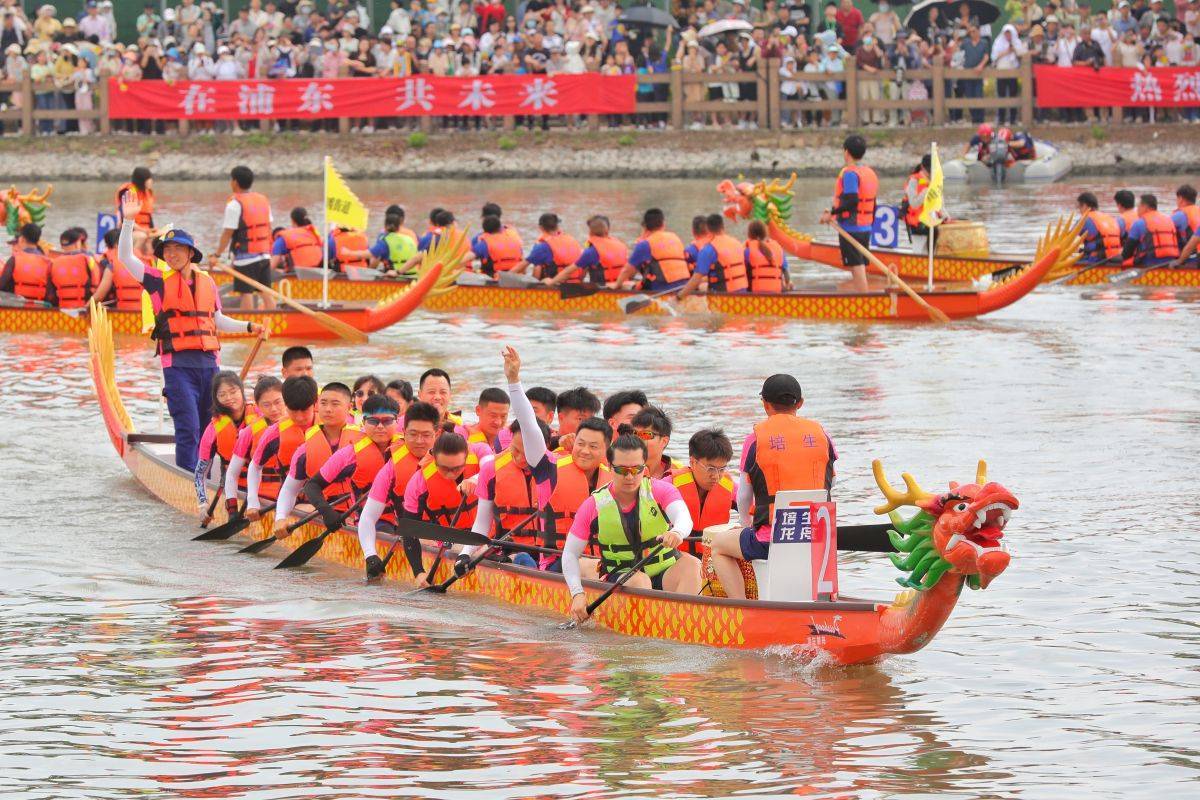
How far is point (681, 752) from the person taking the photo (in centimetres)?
889

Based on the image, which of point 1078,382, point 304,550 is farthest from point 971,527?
point 1078,382

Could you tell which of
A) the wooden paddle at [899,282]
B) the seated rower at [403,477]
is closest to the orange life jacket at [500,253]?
the wooden paddle at [899,282]

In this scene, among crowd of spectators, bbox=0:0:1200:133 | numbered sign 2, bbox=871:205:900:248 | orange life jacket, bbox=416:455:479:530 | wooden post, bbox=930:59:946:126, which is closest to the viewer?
orange life jacket, bbox=416:455:479:530

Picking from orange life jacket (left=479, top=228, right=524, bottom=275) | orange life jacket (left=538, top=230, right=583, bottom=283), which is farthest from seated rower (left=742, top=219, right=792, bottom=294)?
orange life jacket (left=479, top=228, right=524, bottom=275)

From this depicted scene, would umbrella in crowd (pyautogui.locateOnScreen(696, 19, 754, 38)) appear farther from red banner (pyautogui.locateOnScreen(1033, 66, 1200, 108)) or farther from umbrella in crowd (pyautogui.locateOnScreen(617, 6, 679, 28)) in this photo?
red banner (pyautogui.locateOnScreen(1033, 66, 1200, 108))

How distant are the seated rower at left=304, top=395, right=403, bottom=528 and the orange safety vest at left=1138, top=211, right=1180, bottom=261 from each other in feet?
45.9

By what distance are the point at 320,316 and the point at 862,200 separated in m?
6.24

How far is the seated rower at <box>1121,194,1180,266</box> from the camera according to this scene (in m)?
24.0

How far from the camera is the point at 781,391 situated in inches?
398

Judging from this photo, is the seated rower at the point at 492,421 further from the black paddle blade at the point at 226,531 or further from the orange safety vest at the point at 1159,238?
the orange safety vest at the point at 1159,238

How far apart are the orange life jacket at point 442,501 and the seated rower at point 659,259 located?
1075 cm

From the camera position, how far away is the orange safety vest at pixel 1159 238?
24031 millimetres

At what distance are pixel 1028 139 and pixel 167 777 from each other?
2961 cm

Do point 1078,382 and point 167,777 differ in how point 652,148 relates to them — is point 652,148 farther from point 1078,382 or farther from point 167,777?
point 167,777
